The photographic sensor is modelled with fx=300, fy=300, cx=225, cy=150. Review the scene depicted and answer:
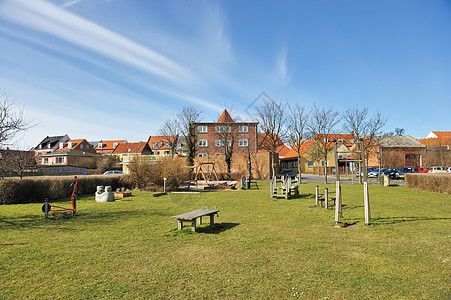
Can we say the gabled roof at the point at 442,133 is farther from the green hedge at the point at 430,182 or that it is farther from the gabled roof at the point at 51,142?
the gabled roof at the point at 51,142

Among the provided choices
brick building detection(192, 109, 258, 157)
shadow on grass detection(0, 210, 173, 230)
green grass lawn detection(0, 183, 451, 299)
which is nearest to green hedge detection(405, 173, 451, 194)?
green grass lawn detection(0, 183, 451, 299)

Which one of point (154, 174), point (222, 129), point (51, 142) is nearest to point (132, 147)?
point (51, 142)

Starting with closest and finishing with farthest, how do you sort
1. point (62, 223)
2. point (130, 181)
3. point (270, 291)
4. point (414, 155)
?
1. point (270, 291)
2. point (62, 223)
3. point (130, 181)
4. point (414, 155)

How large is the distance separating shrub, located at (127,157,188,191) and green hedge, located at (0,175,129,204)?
9.43 ft

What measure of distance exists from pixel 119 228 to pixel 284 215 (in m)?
6.08

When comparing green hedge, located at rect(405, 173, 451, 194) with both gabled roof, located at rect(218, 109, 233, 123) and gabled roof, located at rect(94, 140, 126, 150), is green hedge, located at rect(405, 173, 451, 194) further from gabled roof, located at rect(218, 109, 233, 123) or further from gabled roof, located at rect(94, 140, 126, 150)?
gabled roof, located at rect(94, 140, 126, 150)

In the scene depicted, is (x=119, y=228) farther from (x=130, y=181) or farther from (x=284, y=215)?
(x=130, y=181)

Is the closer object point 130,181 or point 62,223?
point 62,223

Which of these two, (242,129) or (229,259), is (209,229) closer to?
(229,259)

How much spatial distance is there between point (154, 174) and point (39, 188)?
Answer: 7.94 metres

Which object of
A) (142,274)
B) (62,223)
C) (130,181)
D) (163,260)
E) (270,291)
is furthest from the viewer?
(130,181)

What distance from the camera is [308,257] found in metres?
6.27

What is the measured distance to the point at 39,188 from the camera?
1786cm

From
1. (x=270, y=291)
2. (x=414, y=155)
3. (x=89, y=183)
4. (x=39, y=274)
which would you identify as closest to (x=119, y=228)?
(x=39, y=274)
